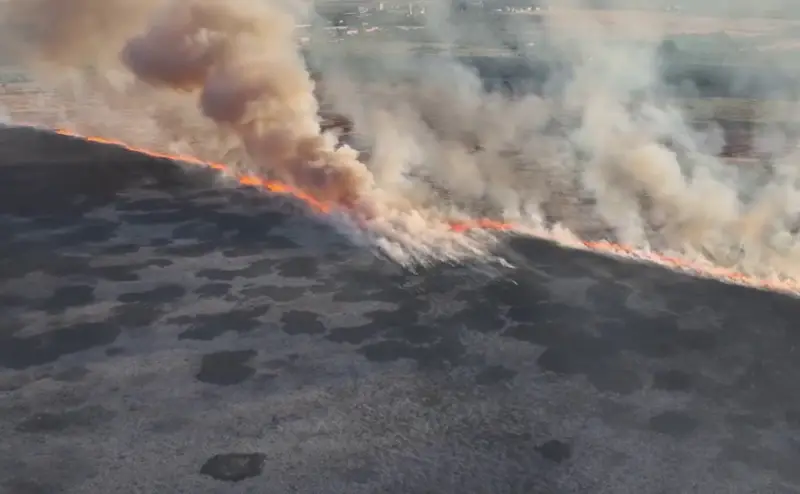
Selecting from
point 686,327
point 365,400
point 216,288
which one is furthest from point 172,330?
point 686,327

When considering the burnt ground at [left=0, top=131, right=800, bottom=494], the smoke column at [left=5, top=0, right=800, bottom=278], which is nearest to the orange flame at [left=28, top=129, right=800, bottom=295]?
Answer: the smoke column at [left=5, top=0, right=800, bottom=278]

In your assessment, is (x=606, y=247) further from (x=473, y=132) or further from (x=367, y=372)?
(x=473, y=132)

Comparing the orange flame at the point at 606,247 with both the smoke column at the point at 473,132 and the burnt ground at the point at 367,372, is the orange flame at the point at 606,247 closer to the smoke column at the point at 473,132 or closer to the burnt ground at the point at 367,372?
the smoke column at the point at 473,132

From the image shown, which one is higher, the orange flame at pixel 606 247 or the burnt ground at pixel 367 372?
the burnt ground at pixel 367 372

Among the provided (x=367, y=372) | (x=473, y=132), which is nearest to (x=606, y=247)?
(x=367, y=372)

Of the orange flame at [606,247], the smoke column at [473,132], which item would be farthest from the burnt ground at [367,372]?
the smoke column at [473,132]

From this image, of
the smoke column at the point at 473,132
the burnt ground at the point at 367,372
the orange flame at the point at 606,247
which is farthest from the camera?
the smoke column at the point at 473,132

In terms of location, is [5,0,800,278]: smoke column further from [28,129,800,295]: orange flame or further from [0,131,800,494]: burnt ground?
[0,131,800,494]: burnt ground
